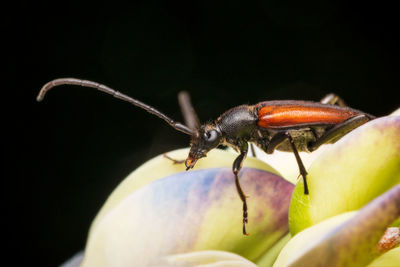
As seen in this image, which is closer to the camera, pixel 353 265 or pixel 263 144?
pixel 353 265

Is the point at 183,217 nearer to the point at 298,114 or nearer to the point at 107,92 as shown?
the point at 107,92

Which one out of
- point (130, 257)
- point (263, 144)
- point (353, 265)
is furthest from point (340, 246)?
point (263, 144)

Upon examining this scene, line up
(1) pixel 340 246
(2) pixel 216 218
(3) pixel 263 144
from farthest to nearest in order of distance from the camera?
(3) pixel 263 144 → (2) pixel 216 218 → (1) pixel 340 246

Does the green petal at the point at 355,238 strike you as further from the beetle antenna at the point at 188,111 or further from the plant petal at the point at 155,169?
the beetle antenna at the point at 188,111

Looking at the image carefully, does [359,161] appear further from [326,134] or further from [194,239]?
[326,134]

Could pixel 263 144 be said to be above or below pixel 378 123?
below

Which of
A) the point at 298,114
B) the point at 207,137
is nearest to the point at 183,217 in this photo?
the point at 207,137
